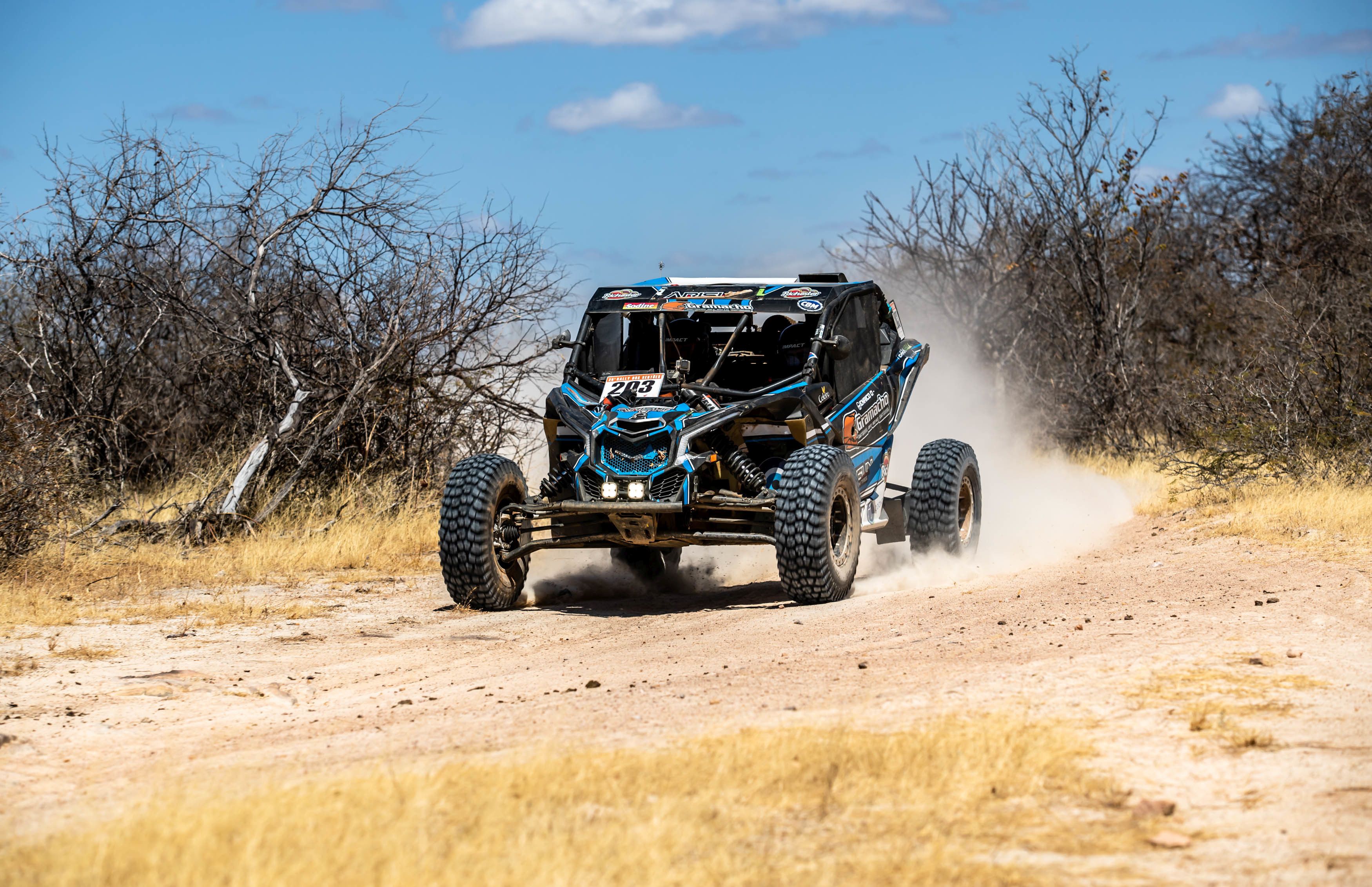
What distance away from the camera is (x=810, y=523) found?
8.66 metres

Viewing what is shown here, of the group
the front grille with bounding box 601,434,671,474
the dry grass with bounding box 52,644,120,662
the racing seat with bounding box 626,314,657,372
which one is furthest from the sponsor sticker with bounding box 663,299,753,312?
the dry grass with bounding box 52,644,120,662

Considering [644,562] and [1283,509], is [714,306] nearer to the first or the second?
[644,562]

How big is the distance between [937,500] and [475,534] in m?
3.70

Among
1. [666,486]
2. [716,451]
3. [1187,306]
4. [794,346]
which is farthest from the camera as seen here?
[1187,306]

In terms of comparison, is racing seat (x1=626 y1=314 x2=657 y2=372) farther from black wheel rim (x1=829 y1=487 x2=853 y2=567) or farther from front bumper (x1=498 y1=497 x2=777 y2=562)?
black wheel rim (x1=829 y1=487 x2=853 y2=567)

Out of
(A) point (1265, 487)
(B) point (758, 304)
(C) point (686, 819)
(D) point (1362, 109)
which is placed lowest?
(C) point (686, 819)

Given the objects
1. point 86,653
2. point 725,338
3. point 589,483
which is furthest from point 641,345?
point 86,653

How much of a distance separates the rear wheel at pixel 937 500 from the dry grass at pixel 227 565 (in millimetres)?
4492

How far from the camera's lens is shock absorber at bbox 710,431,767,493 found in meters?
9.25

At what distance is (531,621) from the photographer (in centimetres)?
902

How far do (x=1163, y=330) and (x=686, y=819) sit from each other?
2370 cm

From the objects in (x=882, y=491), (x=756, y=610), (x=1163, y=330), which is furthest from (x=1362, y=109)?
(x=756, y=610)

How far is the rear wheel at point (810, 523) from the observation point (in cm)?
868

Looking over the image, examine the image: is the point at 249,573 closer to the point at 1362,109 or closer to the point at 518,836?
the point at 518,836
